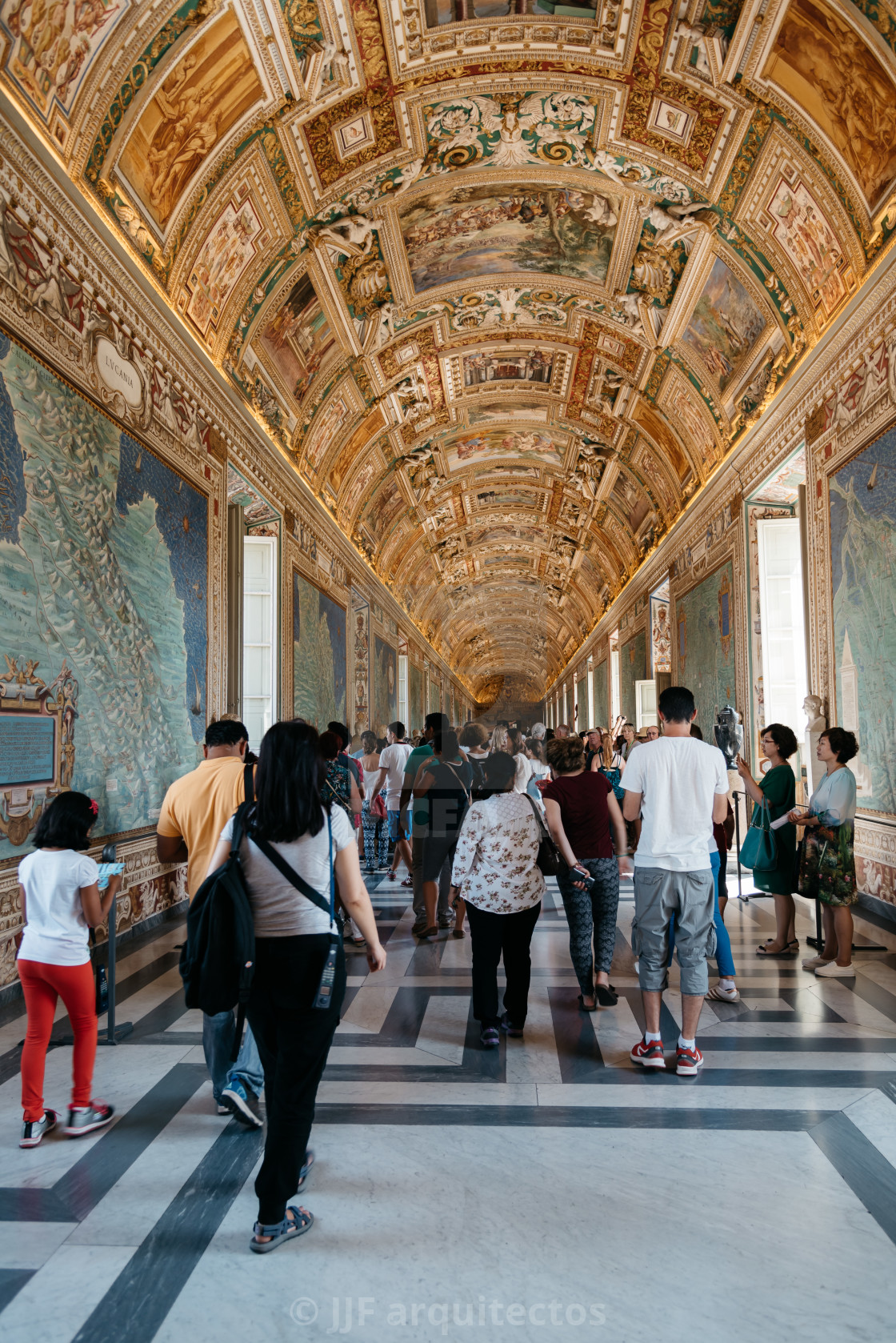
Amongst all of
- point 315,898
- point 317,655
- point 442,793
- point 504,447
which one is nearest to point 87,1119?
point 315,898

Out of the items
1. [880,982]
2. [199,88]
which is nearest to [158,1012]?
[880,982]

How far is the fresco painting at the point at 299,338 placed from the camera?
464 inches

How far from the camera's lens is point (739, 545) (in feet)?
44.0

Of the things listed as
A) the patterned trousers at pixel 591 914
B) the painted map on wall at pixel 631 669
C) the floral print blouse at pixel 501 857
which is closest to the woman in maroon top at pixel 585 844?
the patterned trousers at pixel 591 914

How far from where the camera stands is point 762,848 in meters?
6.91

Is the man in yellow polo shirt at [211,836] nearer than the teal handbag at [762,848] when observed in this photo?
Yes

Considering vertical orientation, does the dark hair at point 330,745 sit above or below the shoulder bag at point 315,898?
above

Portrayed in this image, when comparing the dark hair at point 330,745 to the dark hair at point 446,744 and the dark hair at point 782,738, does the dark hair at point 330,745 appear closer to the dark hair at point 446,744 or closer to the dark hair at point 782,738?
the dark hair at point 446,744

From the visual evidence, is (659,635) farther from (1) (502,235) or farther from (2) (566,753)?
(2) (566,753)

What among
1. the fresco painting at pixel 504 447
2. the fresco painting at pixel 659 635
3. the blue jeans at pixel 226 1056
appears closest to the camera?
the blue jeans at pixel 226 1056

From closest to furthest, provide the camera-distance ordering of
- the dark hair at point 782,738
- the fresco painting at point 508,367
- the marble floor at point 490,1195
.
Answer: the marble floor at point 490,1195 < the dark hair at point 782,738 < the fresco painting at point 508,367

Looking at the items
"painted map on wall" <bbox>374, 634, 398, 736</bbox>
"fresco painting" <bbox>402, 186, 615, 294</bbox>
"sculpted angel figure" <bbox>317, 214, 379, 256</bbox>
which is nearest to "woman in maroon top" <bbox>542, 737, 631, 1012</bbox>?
"sculpted angel figure" <bbox>317, 214, 379, 256</bbox>

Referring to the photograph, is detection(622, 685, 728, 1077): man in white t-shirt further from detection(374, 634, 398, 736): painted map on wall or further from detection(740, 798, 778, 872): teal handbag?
detection(374, 634, 398, 736): painted map on wall

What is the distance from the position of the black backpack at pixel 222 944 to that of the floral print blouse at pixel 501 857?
7.84 feet
